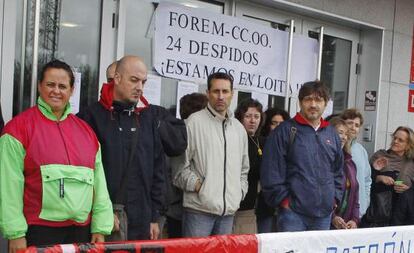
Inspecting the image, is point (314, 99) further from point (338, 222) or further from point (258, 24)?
point (258, 24)

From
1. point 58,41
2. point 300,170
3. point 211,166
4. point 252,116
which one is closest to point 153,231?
point 211,166

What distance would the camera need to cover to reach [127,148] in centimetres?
322

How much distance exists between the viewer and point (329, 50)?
256 inches

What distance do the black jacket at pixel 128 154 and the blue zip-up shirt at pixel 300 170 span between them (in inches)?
37.7

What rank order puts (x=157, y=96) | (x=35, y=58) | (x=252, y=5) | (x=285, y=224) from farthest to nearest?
(x=252, y=5) → (x=157, y=96) → (x=35, y=58) → (x=285, y=224)

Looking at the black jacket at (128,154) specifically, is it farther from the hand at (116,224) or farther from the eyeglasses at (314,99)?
the eyeglasses at (314,99)

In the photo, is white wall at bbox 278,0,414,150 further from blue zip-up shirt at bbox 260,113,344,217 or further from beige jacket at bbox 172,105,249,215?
beige jacket at bbox 172,105,249,215

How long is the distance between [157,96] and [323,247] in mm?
2295

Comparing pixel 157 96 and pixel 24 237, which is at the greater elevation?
pixel 157 96

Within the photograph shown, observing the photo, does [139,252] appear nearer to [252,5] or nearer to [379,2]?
[252,5]

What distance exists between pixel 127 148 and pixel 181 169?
0.71m

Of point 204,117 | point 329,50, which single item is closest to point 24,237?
point 204,117

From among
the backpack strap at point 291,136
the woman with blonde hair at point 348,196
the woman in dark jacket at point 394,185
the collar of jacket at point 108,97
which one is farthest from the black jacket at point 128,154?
the woman in dark jacket at point 394,185

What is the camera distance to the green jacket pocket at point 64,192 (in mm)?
2822
